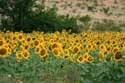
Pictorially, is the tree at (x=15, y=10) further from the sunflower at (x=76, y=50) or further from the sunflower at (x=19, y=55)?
the sunflower at (x=19, y=55)

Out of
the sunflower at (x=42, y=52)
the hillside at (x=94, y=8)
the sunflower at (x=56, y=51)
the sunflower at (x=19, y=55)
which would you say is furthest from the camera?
the hillside at (x=94, y=8)

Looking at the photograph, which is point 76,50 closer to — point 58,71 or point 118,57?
point 58,71

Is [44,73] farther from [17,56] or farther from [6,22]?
[6,22]

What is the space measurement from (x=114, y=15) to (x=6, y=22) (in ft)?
69.1

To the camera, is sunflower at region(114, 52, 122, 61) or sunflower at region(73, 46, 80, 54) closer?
sunflower at region(114, 52, 122, 61)

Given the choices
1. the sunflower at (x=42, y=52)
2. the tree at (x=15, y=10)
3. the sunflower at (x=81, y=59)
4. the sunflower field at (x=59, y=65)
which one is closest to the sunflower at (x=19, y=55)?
the sunflower field at (x=59, y=65)

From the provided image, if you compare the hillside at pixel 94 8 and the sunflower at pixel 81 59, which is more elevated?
the sunflower at pixel 81 59

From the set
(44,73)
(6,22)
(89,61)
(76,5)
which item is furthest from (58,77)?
(76,5)

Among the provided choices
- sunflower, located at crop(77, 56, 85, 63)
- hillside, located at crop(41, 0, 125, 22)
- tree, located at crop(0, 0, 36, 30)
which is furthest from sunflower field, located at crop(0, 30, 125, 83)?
hillside, located at crop(41, 0, 125, 22)

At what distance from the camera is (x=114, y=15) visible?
41094 mm

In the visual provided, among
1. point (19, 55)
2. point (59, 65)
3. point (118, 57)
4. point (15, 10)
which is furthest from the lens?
point (15, 10)

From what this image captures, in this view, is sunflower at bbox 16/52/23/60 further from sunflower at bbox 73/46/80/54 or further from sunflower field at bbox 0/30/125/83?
sunflower at bbox 73/46/80/54

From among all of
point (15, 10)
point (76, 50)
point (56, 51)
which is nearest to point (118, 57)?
point (56, 51)

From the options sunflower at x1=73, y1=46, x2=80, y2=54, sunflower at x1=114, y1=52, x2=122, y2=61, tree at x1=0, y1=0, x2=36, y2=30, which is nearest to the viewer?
sunflower at x1=114, y1=52, x2=122, y2=61
